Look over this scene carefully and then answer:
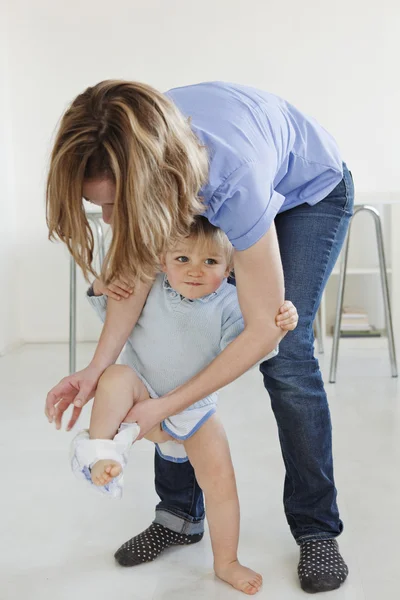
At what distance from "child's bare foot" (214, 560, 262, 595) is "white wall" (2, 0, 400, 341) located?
9.84 feet

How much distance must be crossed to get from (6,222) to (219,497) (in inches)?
117

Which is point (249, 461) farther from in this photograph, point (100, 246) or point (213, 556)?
point (100, 246)

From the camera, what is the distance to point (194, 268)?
1.39 m

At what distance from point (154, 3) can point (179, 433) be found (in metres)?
3.22

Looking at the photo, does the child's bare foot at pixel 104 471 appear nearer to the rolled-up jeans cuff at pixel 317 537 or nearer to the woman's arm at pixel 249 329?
the woman's arm at pixel 249 329

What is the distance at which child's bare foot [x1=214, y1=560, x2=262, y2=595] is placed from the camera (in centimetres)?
140

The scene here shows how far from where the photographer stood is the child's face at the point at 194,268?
1.36 metres

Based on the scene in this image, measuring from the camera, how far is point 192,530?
1.62m

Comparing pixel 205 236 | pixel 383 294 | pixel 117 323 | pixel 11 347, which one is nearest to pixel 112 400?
pixel 117 323

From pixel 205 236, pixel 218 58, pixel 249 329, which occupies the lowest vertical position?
pixel 249 329

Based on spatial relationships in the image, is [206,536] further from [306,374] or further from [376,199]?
[376,199]

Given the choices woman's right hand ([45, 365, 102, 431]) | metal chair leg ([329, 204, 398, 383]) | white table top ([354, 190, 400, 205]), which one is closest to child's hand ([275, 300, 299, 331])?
woman's right hand ([45, 365, 102, 431])

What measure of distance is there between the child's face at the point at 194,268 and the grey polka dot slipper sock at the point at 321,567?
1.67 ft

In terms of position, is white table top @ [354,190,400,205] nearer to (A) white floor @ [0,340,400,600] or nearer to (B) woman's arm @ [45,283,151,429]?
(A) white floor @ [0,340,400,600]
